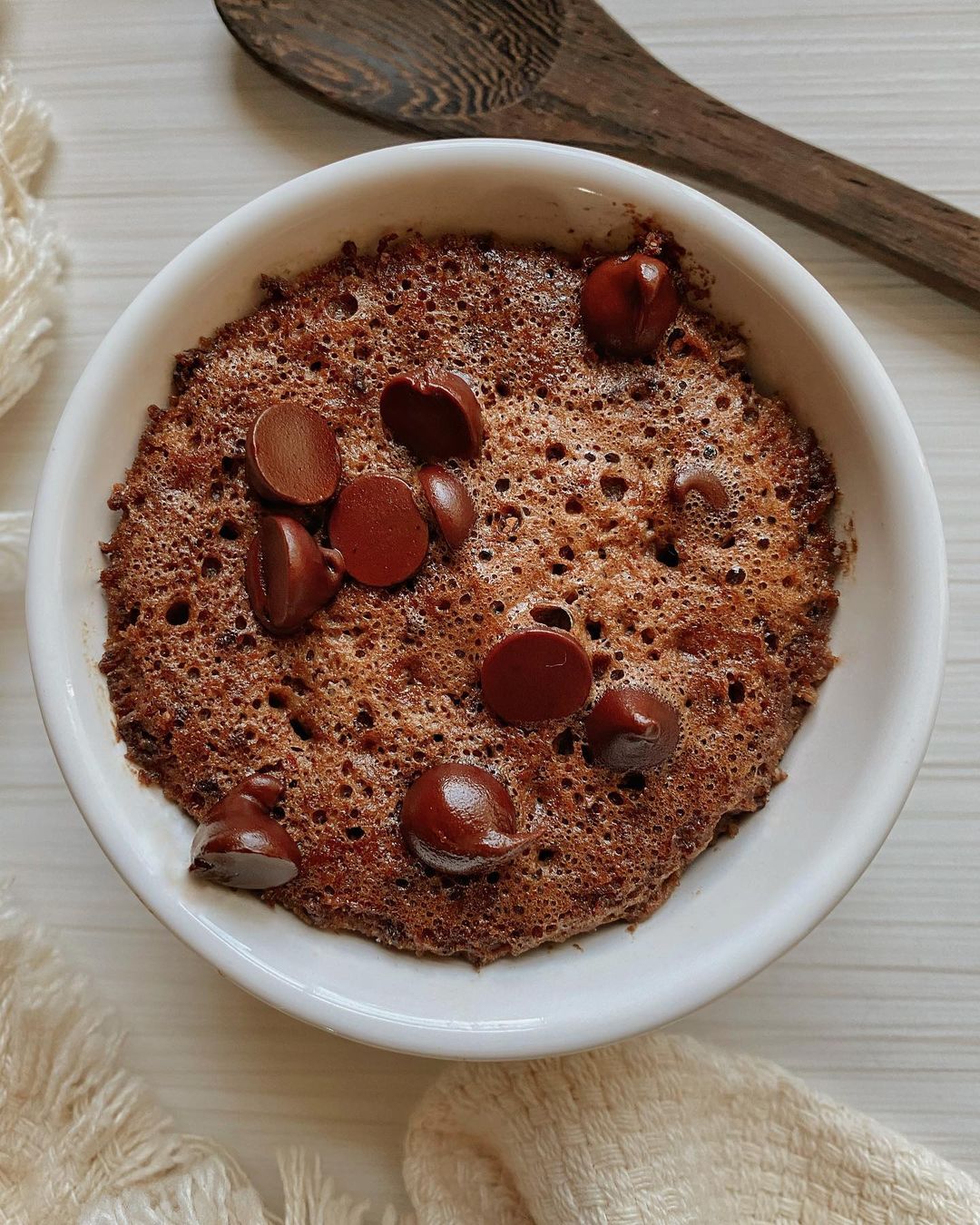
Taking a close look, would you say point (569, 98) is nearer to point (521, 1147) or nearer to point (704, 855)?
point (704, 855)

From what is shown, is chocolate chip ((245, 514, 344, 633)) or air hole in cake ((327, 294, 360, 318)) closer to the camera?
chocolate chip ((245, 514, 344, 633))

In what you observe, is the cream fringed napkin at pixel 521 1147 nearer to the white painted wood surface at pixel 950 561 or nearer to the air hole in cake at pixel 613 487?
the white painted wood surface at pixel 950 561

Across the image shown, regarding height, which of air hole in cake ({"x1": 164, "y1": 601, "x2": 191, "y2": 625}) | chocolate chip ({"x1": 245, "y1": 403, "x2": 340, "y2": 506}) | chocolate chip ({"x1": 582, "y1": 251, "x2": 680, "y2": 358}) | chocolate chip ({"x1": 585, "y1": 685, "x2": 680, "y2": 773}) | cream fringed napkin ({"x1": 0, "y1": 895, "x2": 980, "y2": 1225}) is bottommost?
cream fringed napkin ({"x1": 0, "y1": 895, "x2": 980, "y2": 1225})

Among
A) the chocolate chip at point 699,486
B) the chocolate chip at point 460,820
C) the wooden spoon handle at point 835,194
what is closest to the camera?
the chocolate chip at point 460,820

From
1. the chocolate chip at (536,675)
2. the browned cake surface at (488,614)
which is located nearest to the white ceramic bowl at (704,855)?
the browned cake surface at (488,614)

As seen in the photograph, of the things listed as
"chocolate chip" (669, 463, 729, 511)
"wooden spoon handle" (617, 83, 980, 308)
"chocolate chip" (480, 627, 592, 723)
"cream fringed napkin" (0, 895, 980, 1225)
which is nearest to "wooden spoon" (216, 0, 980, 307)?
"wooden spoon handle" (617, 83, 980, 308)

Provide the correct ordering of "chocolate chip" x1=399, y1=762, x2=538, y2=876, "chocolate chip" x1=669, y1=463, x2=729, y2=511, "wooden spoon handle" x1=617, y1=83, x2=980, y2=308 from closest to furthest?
"chocolate chip" x1=399, y1=762, x2=538, y2=876
"chocolate chip" x1=669, y1=463, x2=729, y2=511
"wooden spoon handle" x1=617, y1=83, x2=980, y2=308

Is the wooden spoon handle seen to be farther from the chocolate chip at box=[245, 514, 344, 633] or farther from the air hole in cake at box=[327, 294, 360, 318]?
the chocolate chip at box=[245, 514, 344, 633]

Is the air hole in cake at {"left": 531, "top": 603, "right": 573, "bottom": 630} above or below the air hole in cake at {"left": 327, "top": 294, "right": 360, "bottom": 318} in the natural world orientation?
below

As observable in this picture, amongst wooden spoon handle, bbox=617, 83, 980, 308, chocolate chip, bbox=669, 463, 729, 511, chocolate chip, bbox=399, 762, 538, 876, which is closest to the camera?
chocolate chip, bbox=399, 762, 538, 876
